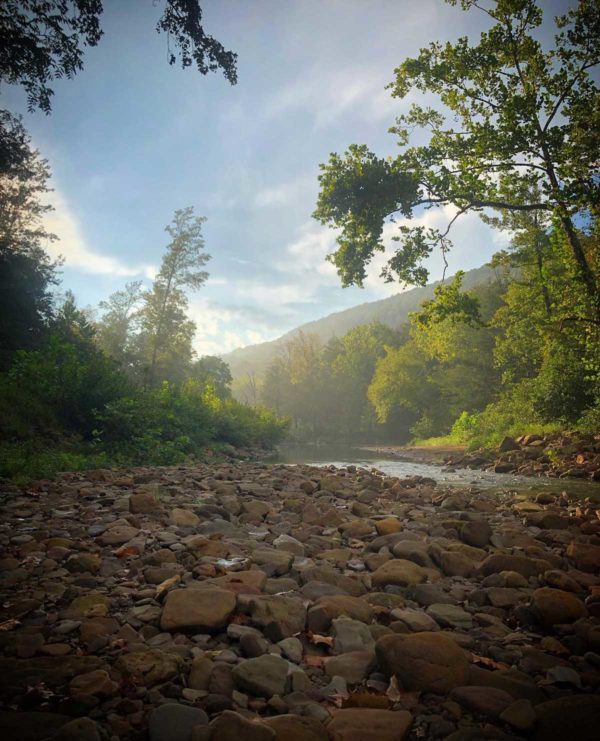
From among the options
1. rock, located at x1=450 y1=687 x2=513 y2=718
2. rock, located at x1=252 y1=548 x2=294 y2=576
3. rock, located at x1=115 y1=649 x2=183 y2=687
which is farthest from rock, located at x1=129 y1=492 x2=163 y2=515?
rock, located at x1=450 y1=687 x2=513 y2=718

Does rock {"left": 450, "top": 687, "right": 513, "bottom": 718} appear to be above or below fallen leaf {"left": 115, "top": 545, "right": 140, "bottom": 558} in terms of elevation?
below

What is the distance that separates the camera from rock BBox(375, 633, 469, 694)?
2.09 m

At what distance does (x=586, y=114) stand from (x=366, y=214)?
632 cm

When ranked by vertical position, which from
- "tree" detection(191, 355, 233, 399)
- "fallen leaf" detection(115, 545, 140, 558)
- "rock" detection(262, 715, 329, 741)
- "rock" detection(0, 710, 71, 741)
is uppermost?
"tree" detection(191, 355, 233, 399)

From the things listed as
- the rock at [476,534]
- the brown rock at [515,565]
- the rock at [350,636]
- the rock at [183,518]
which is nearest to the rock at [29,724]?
the rock at [350,636]

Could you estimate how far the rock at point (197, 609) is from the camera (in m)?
2.44

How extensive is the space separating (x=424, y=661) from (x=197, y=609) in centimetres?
138

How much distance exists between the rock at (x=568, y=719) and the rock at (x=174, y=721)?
1491mm

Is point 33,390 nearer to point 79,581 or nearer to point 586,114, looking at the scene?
point 79,581

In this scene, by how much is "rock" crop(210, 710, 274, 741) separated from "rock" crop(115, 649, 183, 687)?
480mm

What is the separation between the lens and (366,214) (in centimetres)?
1188

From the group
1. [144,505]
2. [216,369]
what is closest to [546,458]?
[144,505]

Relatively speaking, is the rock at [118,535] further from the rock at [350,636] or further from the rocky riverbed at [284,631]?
the rock at [350,636]

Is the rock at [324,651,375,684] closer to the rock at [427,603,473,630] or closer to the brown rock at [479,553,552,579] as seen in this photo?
the rock at [427,603,473,630]
